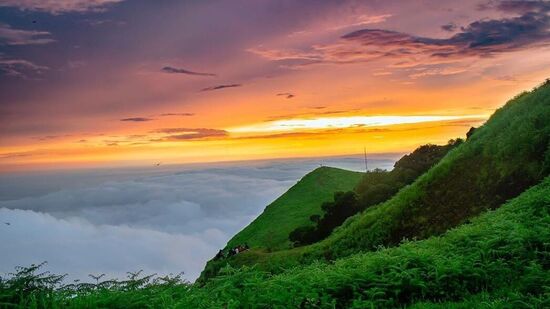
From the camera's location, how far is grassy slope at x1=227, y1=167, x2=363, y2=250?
3714 inches

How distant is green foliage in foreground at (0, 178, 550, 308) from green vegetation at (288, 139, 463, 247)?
144 ft

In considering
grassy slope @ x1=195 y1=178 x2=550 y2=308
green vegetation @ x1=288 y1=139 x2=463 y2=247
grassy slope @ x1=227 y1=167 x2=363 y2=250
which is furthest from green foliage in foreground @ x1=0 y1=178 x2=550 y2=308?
grassy slope @ x1=227 y1=167 x2=363 y2=250

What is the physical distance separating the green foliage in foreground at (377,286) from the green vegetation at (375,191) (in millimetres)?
43804

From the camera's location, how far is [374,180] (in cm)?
6450

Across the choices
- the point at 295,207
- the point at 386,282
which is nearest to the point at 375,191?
the point at 386,282

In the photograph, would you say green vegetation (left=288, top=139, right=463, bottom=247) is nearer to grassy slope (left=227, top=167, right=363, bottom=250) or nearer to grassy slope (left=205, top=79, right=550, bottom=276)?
grassy slope (left=205, top=79, right=550, bottom=276)

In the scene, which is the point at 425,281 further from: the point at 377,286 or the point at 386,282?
the point at 377,286

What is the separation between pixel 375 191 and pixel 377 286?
47.8 metres

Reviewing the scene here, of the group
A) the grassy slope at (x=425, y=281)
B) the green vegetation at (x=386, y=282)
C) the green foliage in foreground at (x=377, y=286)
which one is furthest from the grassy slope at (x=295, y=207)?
the green foliage in foreground at (x=377, y=286)

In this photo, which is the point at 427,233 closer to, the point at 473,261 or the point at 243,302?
the point at 473,261

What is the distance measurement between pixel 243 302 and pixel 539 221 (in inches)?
362

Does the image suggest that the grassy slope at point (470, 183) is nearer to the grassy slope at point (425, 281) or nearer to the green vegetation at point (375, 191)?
the grassy slope at point (425, 281)

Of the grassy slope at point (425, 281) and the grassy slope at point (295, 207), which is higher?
the grassy slope at point (425, 281)

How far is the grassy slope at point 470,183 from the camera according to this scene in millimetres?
26625
